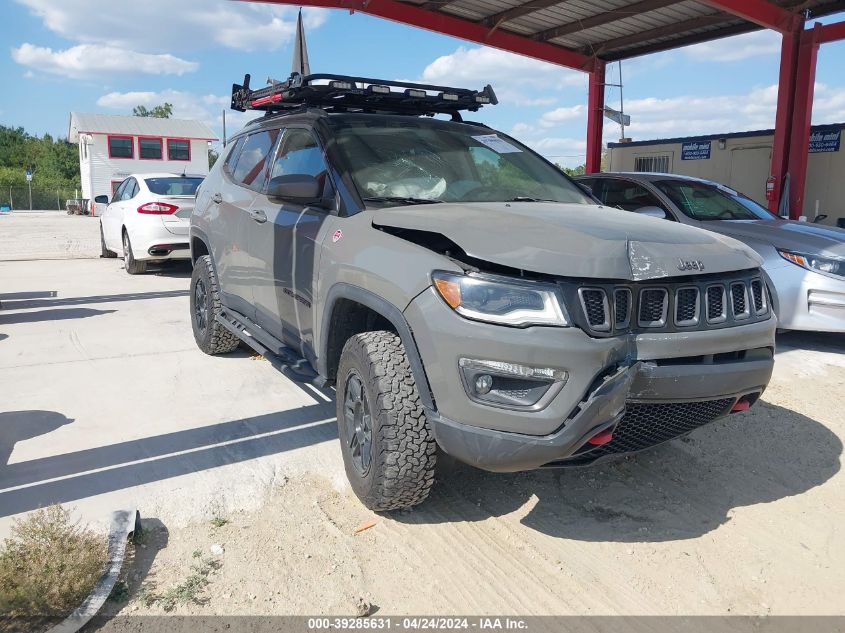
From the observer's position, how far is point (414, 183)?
3.88 meters

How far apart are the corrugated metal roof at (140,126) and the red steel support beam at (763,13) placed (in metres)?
41.5

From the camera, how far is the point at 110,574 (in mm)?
2762

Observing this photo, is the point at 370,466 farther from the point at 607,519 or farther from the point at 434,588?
the point at 607,519

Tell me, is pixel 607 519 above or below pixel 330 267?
below

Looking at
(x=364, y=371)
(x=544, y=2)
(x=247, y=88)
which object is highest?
(x=544, y=2)

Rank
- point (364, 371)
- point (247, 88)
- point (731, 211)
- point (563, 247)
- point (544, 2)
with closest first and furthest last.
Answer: point (563, 247)
point (364, 371)
point (247, 88)
point (731, 211)
point (544, 2)

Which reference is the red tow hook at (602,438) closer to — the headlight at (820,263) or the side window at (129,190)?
the headlight at (820,263)

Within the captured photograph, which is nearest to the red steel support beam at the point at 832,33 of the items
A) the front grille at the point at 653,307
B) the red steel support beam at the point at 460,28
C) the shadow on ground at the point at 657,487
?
the red steel support beam at the point at 460,28

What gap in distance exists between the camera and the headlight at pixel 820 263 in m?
6.18

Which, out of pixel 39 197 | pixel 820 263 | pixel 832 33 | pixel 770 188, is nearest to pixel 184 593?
pixel 820 263

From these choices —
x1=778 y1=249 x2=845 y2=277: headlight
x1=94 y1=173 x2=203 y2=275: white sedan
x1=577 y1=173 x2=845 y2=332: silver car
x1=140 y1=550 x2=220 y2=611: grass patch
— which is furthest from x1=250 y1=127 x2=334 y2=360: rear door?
x1=94 y1=173 x2=203 y2=275: white sedan

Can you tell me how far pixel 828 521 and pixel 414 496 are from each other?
6.67 ft

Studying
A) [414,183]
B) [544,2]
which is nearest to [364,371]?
[414,183]

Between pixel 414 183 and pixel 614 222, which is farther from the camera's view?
pixel 414 183
